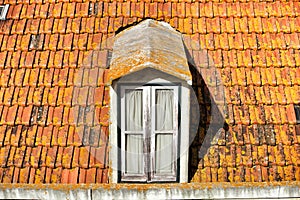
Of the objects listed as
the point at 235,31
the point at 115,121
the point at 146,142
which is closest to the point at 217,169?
the point at 146,142

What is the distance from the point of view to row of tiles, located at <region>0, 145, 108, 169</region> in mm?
6109

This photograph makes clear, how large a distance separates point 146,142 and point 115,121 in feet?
1.55

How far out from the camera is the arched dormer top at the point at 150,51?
223 inches

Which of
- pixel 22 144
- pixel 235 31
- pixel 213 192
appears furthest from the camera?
pixel 235 31

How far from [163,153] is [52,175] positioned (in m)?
1.43

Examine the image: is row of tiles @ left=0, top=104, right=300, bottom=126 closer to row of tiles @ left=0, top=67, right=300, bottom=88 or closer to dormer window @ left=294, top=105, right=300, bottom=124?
dormer window @ left=294, top=105, right=300, bottom=124

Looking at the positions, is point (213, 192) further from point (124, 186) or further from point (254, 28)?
point (254, 28)

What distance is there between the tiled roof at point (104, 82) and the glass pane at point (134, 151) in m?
0.34

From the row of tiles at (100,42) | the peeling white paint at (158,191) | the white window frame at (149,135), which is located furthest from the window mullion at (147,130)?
the row of tiles at (100,42)

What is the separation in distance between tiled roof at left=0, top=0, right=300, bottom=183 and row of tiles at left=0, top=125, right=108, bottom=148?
0.5 inches

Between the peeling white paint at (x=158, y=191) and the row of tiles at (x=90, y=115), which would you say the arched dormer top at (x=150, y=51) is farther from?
the peeling white paint at (x=158, y=191)

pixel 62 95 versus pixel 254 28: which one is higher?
pixel 254 28

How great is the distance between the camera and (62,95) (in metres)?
6.48

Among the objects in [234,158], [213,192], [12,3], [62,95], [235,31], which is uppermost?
[12,3]
